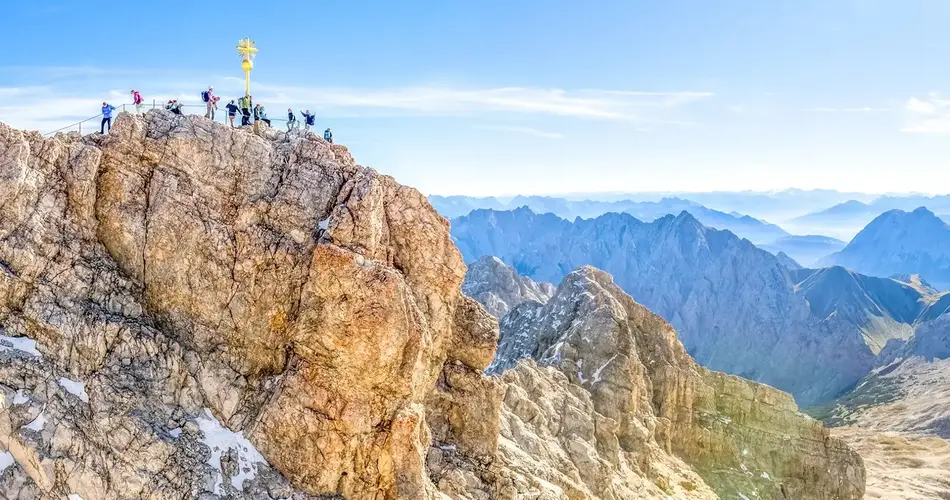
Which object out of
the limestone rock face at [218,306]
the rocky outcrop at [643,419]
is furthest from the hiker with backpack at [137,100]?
the rocky outcrop at [643,419]

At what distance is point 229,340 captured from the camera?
1768 inches

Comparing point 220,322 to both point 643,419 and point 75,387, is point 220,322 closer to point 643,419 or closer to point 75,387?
point 75,387

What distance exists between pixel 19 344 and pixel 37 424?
4875mm

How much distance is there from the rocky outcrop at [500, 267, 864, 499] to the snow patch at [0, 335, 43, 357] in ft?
133

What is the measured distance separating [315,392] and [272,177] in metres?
13.4

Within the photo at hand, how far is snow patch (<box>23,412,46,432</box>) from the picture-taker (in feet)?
124

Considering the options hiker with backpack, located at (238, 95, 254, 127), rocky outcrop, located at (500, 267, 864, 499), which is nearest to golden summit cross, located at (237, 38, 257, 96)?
hiker with backpack, located at (238, 95, 254, 127)

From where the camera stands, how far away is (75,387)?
39.8m

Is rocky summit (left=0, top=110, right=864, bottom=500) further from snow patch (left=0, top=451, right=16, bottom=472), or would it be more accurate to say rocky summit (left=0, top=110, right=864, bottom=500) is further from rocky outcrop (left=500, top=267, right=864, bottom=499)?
rocky outcrop (left=500, top=267, right=864, bottom=499)

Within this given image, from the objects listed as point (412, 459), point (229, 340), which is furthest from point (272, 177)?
point (412, 459)

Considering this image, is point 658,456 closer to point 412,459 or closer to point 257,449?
point 412,459

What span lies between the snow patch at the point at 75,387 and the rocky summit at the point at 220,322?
0.10m

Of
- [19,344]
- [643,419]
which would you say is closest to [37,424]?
[19,344]

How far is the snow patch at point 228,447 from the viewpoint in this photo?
135 feet
